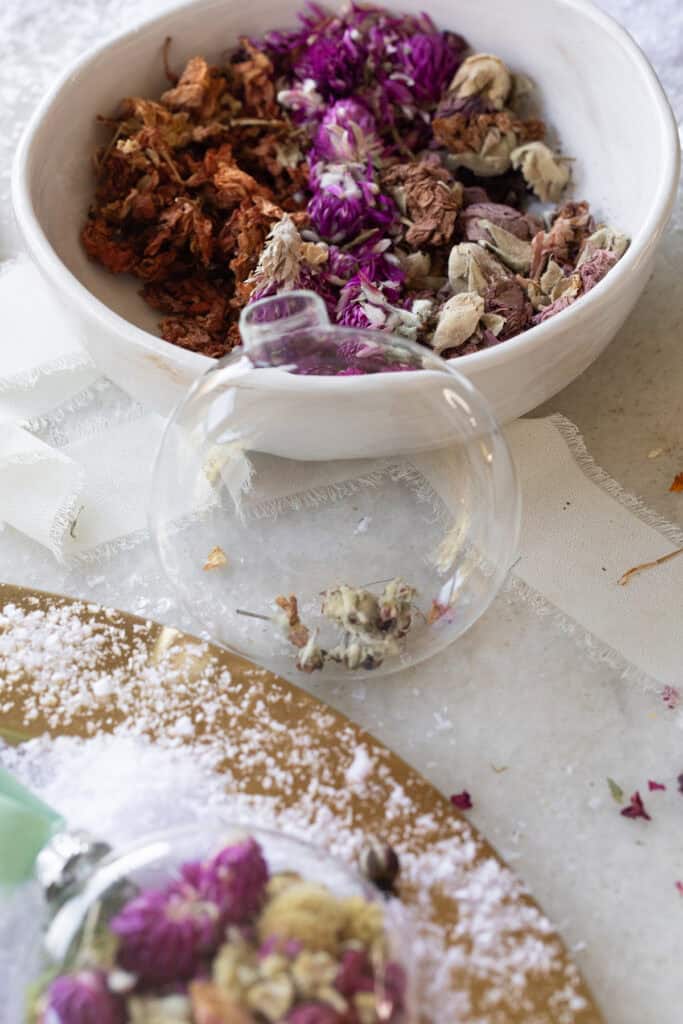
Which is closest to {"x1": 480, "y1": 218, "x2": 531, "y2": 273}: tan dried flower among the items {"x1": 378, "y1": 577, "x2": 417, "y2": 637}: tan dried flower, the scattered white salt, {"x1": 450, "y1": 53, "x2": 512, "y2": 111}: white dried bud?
{"x1": 450, "y1": 53, "x2": 512, "y2": 111}: white dried bud

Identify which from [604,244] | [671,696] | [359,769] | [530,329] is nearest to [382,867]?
[359,769]

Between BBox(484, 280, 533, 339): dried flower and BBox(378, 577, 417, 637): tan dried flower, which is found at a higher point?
BBox(484, 280, 533, 339): dried flower

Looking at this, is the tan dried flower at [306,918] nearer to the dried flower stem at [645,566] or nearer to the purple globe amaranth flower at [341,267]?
the dried flower stem at [645,566]

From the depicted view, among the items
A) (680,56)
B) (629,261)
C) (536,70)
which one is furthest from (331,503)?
(680,56)

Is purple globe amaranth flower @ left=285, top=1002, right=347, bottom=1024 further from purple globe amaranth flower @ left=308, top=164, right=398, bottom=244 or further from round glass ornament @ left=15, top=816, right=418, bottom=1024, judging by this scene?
purple globe amaranth flower @ left=308, top=164, right=398, bottom=244

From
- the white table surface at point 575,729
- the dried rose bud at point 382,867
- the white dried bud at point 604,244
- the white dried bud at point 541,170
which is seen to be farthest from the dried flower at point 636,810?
the white dried bud at point 541,170

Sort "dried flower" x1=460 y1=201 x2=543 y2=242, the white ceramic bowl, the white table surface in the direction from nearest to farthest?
the white table surface → the white ceramic bowl → "dried flower" x1=460 y1=201 x2=543 y2=242

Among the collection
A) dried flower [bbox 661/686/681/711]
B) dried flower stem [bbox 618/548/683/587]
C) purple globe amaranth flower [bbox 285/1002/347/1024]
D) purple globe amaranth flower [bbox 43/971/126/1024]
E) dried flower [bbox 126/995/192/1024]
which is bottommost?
purple globe amaranth flower [bbox 43/971/126/1024]
